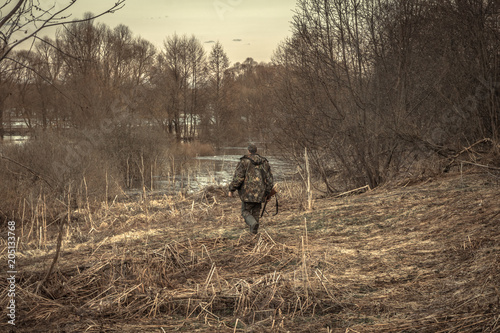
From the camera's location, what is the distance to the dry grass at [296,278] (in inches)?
161

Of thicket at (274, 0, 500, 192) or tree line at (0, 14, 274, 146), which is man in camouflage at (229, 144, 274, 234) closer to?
thicket at (274, 0, 500, 192)

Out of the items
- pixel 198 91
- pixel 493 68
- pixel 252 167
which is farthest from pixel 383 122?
pixel 198 91

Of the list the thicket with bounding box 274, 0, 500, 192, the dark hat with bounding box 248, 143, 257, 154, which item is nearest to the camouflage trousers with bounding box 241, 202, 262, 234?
the dark hat with bounding box 248, 143, 257, 154

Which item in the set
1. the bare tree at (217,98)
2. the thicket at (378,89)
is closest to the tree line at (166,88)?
the bare tree at (217,98)

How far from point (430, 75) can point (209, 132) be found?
34.2 meters

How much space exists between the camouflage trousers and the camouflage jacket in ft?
0.66

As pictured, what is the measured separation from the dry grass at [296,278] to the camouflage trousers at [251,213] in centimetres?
25

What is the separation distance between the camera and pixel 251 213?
8.25 m

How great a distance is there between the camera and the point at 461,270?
4.90 m

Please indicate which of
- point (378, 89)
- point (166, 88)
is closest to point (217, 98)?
point (166, 88)

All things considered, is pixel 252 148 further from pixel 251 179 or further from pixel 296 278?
pixel 296 278

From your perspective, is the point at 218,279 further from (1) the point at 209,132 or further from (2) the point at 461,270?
(1) the point at 209,132

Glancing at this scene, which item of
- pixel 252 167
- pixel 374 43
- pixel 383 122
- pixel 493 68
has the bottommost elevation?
pixel 252 167

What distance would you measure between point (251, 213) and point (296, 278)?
320cm
